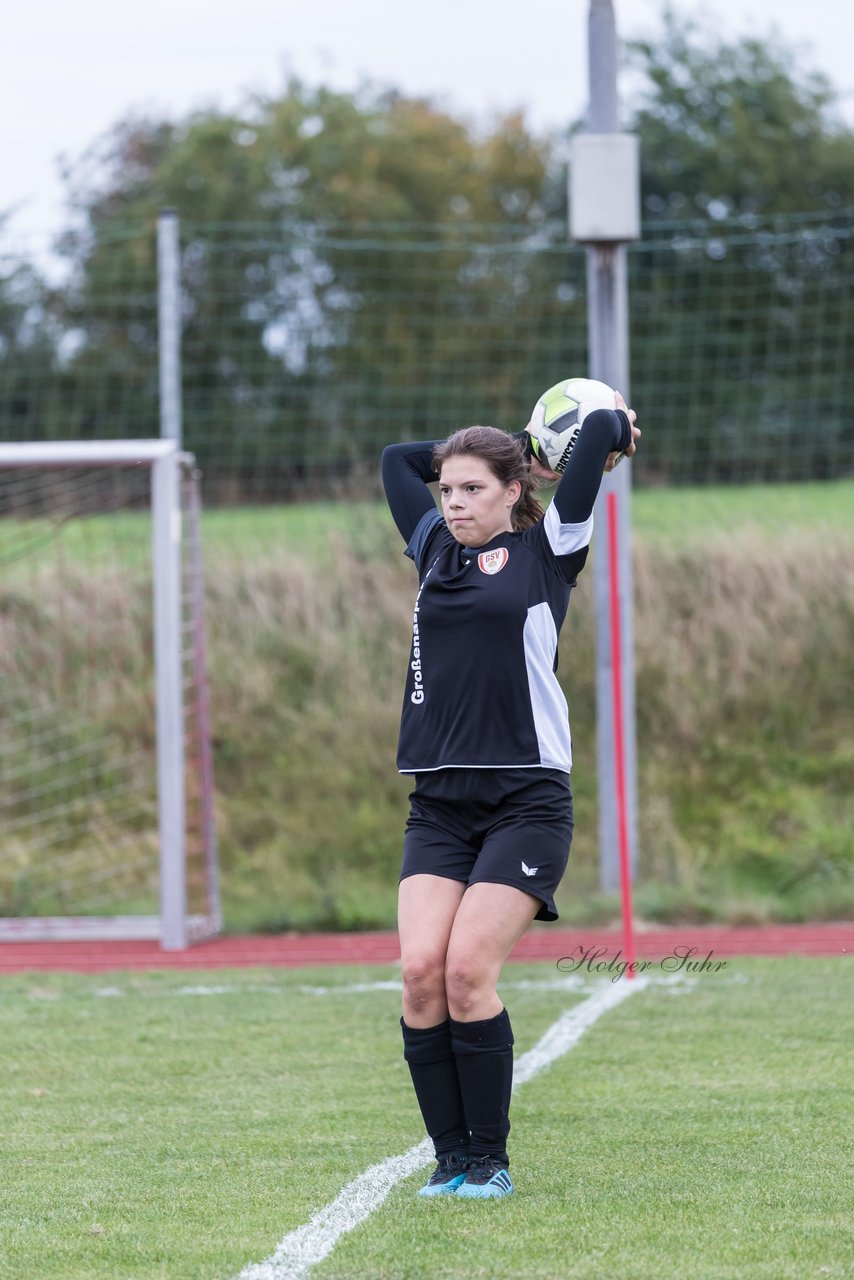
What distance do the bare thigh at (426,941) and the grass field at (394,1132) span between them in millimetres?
459

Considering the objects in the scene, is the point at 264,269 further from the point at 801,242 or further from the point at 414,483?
the point at 414,483

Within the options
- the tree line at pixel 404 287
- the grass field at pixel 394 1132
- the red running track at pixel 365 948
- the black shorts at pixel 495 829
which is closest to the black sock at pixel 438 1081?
the grass field at pixel 394 1132

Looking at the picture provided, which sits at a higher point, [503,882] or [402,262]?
[402,262]

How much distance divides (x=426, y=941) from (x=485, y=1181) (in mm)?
610

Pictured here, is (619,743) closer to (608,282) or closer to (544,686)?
(544,686)

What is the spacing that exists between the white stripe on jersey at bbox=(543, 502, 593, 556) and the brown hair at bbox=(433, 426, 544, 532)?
186 mm

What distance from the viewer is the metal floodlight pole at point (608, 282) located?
28.6 feet

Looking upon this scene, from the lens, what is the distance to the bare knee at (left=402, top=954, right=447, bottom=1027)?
3803mm

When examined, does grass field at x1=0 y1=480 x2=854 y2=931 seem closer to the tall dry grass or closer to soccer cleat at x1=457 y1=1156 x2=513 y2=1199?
the tall dry grass

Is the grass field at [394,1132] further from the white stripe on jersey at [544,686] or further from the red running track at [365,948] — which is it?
the white stripe on jersey at [544,686]

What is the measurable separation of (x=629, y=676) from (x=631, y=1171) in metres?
5.40

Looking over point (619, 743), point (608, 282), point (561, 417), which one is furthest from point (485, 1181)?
point (608, 282)

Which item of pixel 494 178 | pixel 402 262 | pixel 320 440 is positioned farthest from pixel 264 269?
pixel 494 178

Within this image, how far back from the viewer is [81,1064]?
562cm
